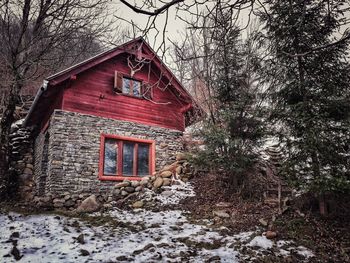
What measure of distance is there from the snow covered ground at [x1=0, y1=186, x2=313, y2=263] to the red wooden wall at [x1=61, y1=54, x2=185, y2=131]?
4519mm

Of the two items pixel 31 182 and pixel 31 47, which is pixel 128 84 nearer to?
pixel 31 47

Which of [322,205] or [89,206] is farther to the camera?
[89,206]

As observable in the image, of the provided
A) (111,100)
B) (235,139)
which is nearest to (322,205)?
(235,139)

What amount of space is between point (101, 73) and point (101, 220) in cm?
610

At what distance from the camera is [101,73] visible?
10.1 metres

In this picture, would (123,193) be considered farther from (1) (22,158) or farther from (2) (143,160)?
(1) (22,158)

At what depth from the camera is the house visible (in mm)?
8688

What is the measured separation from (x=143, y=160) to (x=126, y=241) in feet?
18.3

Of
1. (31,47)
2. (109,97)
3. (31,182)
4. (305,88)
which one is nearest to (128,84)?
(109,97)

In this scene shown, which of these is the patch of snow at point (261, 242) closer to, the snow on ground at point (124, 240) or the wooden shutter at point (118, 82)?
the snow on ground at point (124, 240)

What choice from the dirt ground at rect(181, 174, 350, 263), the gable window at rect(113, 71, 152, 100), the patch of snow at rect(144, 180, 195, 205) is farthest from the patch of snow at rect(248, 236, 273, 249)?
the gable window at rect(113, 71, 152, 100)

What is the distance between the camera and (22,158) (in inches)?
461

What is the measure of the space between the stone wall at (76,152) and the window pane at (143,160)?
62 cm

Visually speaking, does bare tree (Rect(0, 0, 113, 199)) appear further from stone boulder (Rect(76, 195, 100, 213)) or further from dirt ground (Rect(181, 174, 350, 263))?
dirt ground (Rect(181, 174, 350, 263))
